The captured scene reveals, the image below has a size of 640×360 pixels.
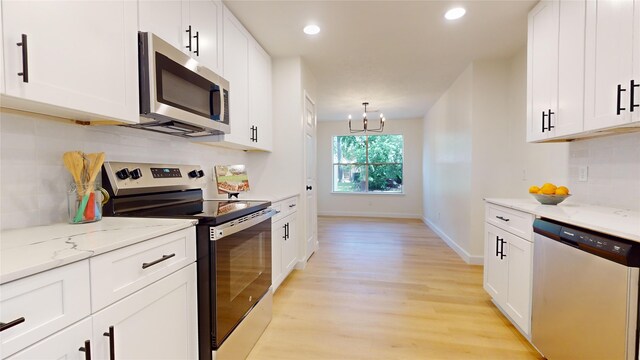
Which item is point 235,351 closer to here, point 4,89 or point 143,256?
point 143,256

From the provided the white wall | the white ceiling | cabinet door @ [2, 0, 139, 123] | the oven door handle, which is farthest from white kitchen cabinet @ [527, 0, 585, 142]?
the white wall

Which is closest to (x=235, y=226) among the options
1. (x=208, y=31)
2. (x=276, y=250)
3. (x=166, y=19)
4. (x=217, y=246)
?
(x=217, y=246)

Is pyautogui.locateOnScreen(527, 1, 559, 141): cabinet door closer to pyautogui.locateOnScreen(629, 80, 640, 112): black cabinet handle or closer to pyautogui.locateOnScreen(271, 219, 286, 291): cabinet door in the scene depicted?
pyautogui.locateOnScreen(629, 80, 640, 112): black cabinet handle

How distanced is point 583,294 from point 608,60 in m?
1.26

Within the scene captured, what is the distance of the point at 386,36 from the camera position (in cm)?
279

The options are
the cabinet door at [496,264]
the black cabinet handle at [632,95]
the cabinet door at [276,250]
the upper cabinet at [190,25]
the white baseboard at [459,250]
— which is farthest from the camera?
the white baseboard at [459,250]

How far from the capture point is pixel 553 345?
1575 millimetres

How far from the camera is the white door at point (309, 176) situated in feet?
11.8

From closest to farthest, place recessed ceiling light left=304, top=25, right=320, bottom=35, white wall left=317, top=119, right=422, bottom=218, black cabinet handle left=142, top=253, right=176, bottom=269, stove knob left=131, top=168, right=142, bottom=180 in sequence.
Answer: black cabinet handle left=142, top=253, right=176, bottom=269, stove knob left=131, top=168, right=142, bottom=180, recessed ceiling light left=304, top=25, right=320, bottom=35, white wall left=317, top=119, right=422, bottom=218

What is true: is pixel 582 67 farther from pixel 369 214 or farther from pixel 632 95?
pixel 369 214

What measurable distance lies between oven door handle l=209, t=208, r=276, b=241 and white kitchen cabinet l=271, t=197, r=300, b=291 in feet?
1.32

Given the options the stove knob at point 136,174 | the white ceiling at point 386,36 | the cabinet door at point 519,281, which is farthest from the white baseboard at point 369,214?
the stove knob at point 136,174

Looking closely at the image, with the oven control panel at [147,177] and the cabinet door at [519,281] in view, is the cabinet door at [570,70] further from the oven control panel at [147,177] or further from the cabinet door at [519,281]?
the oven control panel at [147,177]

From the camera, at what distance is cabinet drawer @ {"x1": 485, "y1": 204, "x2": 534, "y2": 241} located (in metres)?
1.83
